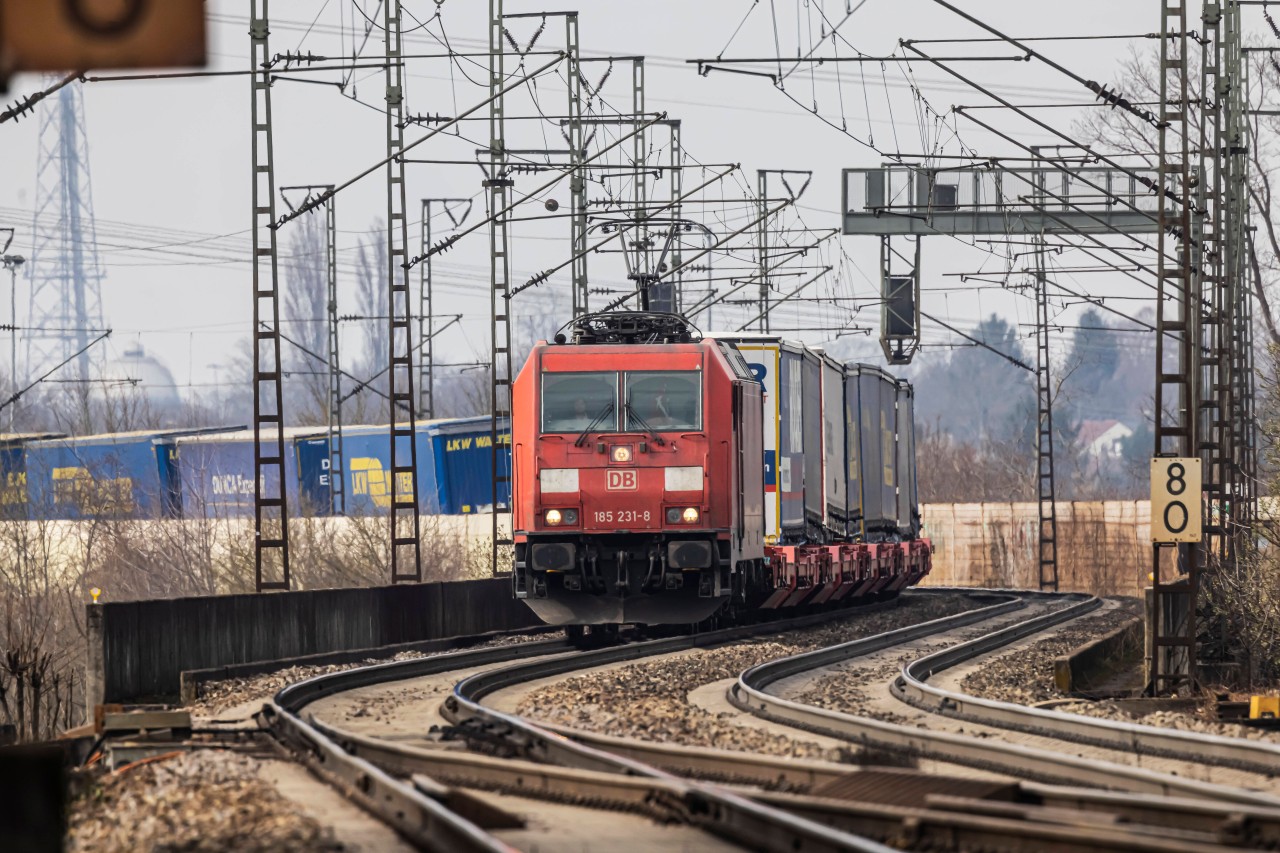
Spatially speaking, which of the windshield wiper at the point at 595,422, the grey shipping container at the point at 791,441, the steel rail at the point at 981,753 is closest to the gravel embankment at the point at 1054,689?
the steel rail at the point at 981,753

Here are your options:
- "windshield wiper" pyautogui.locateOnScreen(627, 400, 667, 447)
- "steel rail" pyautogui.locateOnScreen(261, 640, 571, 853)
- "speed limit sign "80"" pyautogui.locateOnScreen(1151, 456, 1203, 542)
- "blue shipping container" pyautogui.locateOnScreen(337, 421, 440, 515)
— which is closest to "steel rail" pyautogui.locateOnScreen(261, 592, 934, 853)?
"steel rail" pyautogui.locateOnScreen(261, 640, 571, 853)

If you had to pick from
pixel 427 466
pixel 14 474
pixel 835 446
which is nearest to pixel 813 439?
pixel 835 446

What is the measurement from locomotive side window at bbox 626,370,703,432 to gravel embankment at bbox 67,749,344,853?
35.4 feet

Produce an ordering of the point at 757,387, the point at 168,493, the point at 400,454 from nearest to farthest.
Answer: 1. the point at 757,387
2. the point at 400,454
3. the point at 168,493

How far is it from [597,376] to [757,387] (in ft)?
10.9

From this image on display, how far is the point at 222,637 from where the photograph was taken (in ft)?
62.8

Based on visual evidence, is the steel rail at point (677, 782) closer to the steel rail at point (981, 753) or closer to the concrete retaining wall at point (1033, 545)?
the steel rail at point (981, 753)

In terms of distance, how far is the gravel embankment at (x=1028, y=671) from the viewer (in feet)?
58.0

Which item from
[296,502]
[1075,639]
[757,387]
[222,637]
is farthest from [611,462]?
[296,502]

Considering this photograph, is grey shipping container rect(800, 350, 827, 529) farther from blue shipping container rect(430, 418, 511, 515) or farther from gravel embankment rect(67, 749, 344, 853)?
blue shipping container rect(430, 418, 511, 515)

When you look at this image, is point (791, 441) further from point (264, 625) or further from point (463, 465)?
point (463, 465)

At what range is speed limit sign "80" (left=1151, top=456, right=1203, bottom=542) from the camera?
1755 centimetres

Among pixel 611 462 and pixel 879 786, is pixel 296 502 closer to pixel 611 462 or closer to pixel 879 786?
pixel 611 462

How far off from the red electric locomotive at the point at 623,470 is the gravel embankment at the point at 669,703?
4.19 ft
